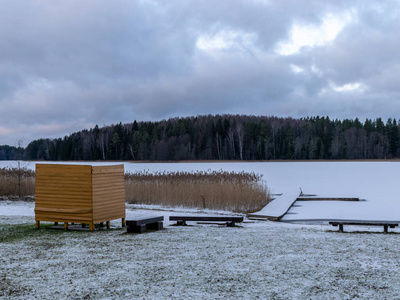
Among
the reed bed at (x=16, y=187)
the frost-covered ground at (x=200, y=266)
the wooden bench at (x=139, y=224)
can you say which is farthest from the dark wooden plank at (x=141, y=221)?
the reed bed at (x=16, y=187)

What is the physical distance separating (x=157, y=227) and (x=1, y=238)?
133 inches

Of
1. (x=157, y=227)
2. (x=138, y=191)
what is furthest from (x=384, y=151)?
(x=157, y=227)

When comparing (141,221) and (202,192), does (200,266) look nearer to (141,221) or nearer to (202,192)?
(141,221)

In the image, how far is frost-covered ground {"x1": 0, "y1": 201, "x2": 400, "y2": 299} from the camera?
5.19 metres

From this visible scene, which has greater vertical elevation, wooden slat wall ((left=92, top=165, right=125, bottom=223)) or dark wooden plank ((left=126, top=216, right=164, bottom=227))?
wooden slat wall ((left=92, top=165, right=125, bottom=223))

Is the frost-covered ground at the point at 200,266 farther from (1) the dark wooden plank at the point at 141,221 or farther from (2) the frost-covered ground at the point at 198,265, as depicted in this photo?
(1) the dark wooden plank at the point at 141,221

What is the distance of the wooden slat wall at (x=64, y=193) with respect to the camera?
9.76m

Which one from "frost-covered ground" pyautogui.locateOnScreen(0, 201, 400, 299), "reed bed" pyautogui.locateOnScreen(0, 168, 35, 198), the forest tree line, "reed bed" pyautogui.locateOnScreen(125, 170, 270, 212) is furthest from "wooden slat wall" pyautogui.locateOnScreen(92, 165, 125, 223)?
the forest tree line

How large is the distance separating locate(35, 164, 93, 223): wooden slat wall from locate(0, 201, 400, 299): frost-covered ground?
66 cm

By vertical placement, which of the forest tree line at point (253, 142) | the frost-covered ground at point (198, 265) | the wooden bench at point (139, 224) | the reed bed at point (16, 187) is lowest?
the frost-covered ground at point (198, 265)

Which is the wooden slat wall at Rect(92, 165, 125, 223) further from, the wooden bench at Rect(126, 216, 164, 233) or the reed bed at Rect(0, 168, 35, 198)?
the reed bed at Rect(0, 168, 35, 198)

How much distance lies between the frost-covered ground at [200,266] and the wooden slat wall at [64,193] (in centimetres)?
66

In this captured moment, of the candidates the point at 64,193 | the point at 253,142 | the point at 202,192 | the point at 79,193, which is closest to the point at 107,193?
the point at 79,193

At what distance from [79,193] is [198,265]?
14.7 ft
